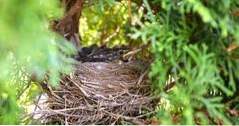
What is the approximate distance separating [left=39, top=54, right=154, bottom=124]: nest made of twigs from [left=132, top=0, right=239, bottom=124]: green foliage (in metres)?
0.13

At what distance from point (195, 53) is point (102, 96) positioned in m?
0.30

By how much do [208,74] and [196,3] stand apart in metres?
0.11

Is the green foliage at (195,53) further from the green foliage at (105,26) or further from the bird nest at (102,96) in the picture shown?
the green foliage at (105,26)

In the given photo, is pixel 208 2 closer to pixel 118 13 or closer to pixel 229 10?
pixel 229 10

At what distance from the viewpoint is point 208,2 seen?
2.08 feet

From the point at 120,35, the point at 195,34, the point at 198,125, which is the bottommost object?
the point at 198,125

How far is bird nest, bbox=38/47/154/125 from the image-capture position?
0.82m

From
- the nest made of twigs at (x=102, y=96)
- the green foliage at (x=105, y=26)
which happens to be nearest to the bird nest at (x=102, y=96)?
the nest made of twigs at (x=102, y=96)

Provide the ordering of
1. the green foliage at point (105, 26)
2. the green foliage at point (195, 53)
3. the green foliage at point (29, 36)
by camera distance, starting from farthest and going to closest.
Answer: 1. the green foliage at point (105, 26)
2. the green foliage at point (195, 53)
3. the green foliage at point (29, 36)

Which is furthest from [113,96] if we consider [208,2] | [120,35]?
[208,2]

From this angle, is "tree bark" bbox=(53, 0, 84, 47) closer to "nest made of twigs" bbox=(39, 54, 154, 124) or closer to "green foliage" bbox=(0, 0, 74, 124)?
"nest made of twigs" bbox=(39, 54, 154, 124)

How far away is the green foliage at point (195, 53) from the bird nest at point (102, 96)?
13 centimetres

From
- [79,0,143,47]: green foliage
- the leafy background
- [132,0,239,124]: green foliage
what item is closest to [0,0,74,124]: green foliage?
the leafy background

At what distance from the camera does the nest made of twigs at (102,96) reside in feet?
2.71
